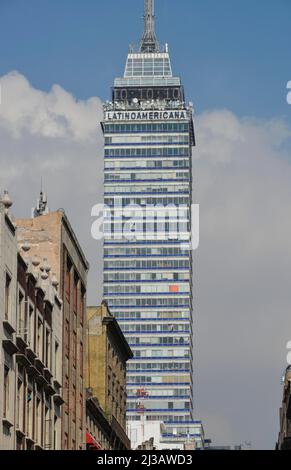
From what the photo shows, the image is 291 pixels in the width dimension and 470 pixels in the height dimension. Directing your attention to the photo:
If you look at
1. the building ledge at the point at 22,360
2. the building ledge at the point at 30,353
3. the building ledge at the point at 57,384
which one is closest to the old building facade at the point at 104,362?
the building ledge at the point at 57,384

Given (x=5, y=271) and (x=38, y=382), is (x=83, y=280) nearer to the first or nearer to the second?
(x=38, y=382)

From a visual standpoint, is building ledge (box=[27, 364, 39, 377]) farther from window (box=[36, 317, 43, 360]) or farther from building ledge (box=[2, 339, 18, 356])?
building ledge (box=[2, 339, 18, 356])

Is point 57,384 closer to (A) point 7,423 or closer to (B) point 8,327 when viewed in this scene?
(A) point 7,423

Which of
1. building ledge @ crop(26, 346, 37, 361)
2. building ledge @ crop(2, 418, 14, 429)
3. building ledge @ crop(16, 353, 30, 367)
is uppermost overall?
building ledge @ crop(26, 346, 37, 361)

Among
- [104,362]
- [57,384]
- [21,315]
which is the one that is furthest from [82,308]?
[21,315]

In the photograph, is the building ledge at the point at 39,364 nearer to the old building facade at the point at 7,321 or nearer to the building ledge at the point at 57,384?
the building ledge at the point at 57,384

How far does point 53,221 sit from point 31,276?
17.3 meters

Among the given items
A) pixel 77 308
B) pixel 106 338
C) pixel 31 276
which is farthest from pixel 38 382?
pixel 106 338

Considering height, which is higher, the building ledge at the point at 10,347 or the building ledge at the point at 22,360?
the building ledge at the point at 22,360

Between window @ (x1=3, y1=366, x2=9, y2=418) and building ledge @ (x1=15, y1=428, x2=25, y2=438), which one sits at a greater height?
window @ (x1=3, y1=366, x2=9, y2=418)

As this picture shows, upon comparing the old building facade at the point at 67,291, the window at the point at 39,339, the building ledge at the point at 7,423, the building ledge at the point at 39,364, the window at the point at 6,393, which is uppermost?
the old building facade at the point at 67,291

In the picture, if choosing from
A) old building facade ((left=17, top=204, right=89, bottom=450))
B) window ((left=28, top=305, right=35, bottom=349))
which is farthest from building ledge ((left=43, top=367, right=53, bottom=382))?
old building facade ((left=17, top=204, right=89, bottom=450))

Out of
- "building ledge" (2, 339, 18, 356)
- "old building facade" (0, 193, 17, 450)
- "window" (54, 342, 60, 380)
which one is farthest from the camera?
"window" (54, 342, 60, 380)

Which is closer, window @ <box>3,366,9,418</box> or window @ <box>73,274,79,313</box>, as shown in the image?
window @ <box>3,366,9,418</box>
